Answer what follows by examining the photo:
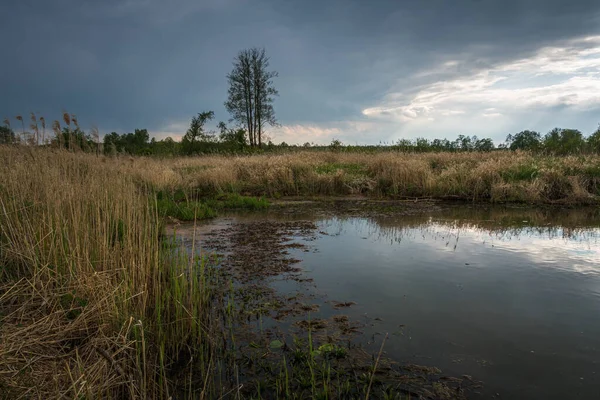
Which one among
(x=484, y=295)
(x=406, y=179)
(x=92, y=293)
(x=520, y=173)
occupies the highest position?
(x=520, y=173)

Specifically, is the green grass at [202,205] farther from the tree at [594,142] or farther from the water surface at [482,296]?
the tree at [594,142]

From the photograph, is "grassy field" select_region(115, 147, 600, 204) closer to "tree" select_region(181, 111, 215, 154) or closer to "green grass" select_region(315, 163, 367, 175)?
"green grass" select_region(315, 163, 367, 175)

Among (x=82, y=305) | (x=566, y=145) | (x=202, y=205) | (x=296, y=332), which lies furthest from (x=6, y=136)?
(x=566, y=145)

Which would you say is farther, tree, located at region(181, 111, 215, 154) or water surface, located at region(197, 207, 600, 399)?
tree, located at region(181, 111, 215, 154)

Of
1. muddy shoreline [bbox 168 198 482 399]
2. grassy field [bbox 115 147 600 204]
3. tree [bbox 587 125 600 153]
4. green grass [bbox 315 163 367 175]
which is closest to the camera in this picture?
muddy shoreline [bbox 168 198 482 399]

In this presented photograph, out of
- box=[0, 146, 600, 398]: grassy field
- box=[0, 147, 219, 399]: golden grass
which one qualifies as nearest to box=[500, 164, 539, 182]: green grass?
box=[0, 146, 600, 398]: grassy field

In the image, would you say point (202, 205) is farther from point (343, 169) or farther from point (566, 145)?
point (566, 145)

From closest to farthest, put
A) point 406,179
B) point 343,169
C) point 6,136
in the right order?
point 6,136 → point 406,179 → point 343,169

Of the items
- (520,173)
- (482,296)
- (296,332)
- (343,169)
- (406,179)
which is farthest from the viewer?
(343,169)

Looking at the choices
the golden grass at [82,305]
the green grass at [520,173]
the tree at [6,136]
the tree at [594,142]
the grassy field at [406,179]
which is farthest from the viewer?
the tree at [594,142]

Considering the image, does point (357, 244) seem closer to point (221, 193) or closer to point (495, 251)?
point (495, 251)

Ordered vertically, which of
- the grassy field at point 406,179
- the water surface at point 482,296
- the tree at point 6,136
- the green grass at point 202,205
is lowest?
the water surface at point 482,296

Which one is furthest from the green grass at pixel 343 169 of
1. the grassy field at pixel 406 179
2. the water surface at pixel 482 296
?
the water surface at pixel 482 296

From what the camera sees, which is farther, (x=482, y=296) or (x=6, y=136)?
(x=6, y=136)
